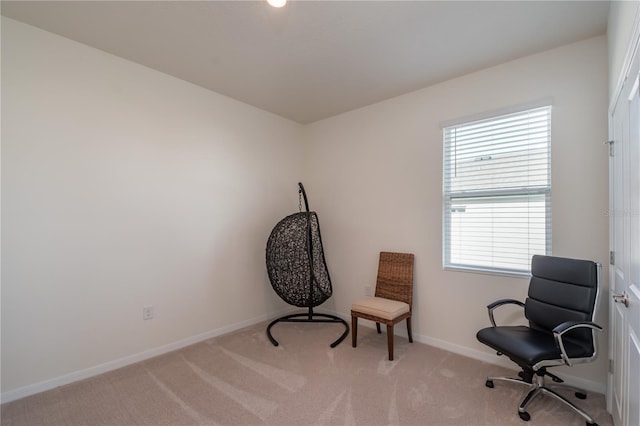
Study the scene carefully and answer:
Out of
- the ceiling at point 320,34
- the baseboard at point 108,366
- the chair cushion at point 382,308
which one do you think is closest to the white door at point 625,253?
the ceiling at point 320,34

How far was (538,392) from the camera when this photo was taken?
6.74ft

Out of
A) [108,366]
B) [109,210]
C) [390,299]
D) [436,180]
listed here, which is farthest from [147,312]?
[436,180]

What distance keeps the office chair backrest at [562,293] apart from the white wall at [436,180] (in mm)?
239

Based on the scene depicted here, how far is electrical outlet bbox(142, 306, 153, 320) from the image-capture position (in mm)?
2719

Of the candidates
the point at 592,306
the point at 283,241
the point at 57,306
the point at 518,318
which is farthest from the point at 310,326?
the point at 592,306

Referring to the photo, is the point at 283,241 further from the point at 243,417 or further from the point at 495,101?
the point at 495,101

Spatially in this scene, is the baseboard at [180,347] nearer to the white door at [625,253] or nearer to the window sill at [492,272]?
the white door at [625,253]

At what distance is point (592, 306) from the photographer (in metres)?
1.95

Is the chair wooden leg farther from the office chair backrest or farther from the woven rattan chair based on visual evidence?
the office chair backrest

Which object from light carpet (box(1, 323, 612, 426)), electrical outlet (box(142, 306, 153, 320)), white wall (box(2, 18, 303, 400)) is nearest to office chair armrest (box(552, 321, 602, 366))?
light carpet (box(1, 323, 612, 426))

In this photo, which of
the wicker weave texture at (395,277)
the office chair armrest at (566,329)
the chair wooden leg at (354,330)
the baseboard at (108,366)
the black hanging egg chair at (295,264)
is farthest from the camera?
the black hanging egg chair at (295,264)

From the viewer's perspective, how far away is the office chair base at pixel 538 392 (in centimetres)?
187

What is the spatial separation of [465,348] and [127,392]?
287cm

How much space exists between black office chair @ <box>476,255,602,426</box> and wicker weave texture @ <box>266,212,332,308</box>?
1.74m
